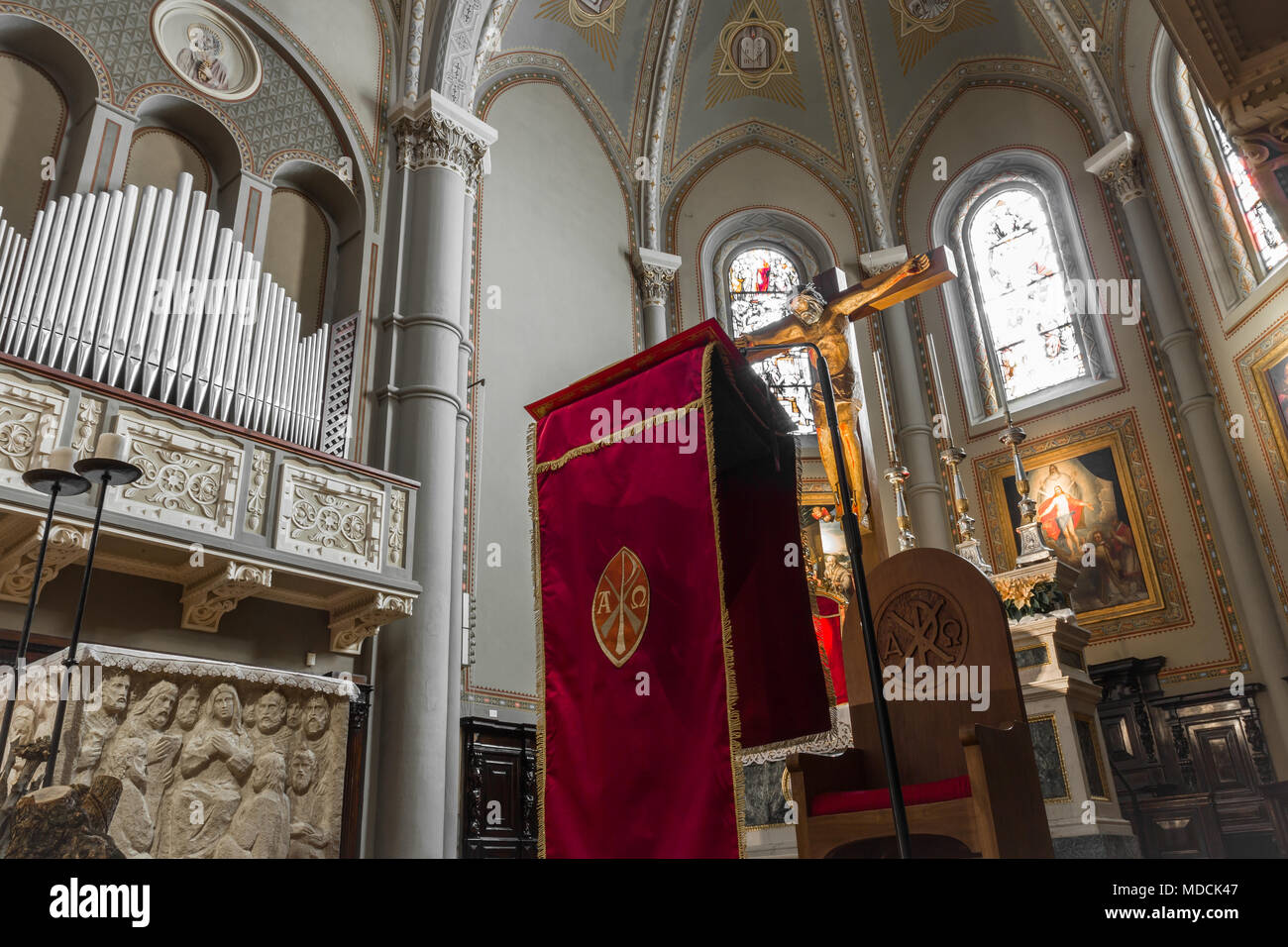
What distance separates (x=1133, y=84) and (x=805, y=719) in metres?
11.6

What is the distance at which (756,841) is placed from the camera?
559 cm

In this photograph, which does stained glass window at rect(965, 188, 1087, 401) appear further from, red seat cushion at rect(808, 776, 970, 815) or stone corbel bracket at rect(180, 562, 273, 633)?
stone corbel bracket at rect(180, 562, 273, 633)

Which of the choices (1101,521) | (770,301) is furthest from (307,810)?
(770,301)

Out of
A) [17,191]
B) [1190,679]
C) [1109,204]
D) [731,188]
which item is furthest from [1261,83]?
[731,188]

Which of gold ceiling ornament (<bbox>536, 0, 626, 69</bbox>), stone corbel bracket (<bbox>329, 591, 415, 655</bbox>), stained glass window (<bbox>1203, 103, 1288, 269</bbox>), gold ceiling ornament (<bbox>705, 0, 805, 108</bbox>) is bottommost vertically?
stone corbel bracket (<bbox>329, 591, 415, 655</bbox>)

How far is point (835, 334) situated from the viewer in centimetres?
698

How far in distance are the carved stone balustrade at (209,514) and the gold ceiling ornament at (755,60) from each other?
30.1ft

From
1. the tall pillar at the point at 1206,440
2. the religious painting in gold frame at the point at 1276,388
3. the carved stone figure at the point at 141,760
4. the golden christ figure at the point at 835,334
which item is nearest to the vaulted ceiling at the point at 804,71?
the tall pillar at the point at 1206,440

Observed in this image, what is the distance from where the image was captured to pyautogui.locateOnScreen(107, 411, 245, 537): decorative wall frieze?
561cm

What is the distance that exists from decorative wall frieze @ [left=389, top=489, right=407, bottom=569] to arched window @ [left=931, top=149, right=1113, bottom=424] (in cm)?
794

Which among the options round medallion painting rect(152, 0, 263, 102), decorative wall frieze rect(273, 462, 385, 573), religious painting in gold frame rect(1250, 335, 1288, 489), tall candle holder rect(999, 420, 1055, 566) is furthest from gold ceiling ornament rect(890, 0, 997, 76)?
decorative wall frieze rect(273, 462, 385, 573)

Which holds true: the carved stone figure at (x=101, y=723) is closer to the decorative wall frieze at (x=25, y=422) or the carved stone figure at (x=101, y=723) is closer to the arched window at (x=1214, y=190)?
the decorative wall frieze at (x=25, y=422)

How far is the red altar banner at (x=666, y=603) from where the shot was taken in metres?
2.67
